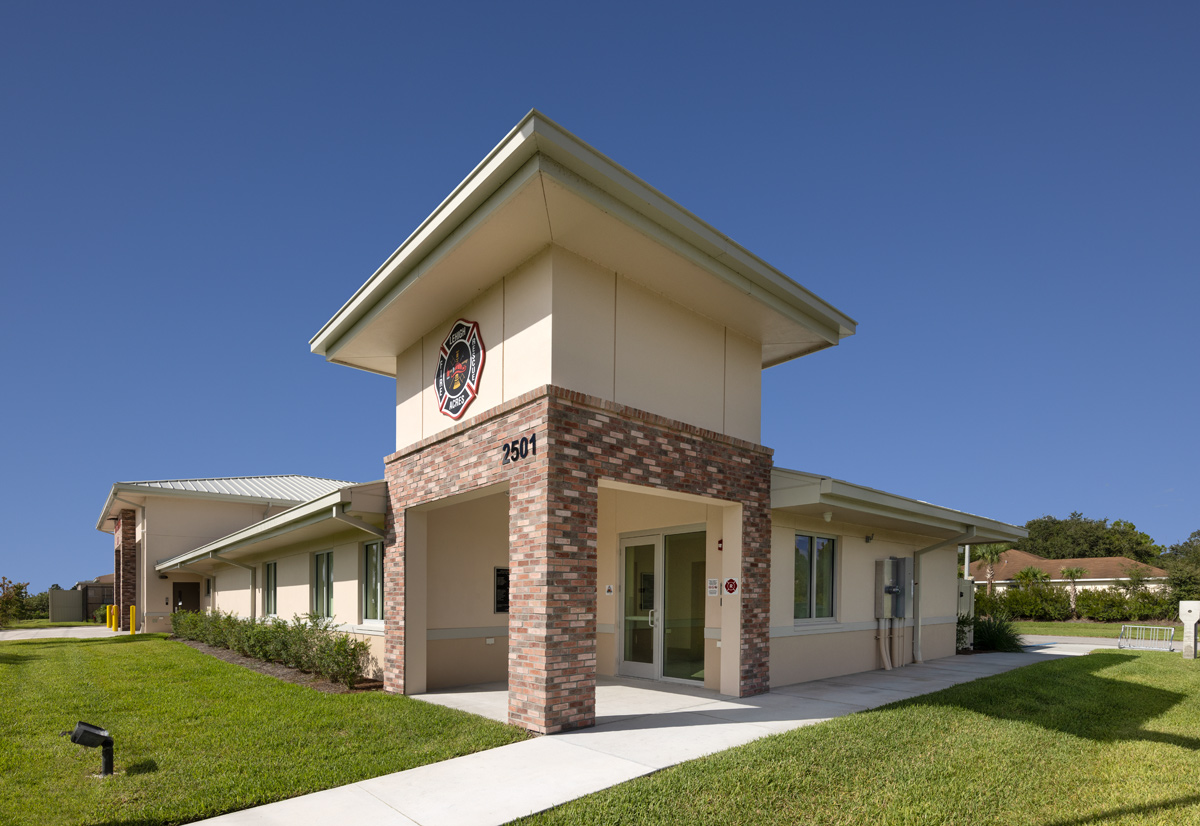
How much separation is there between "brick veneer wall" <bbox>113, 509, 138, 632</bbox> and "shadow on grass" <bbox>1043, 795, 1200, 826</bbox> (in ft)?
108

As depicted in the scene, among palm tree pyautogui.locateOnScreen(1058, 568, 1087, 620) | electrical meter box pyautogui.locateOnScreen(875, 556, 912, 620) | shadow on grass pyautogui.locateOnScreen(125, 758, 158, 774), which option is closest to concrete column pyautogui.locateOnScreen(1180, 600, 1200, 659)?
electrical meter box pyautogui.locateOnScreen(875, 556, 912, 620)

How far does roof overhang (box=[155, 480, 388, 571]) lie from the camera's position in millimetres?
11367

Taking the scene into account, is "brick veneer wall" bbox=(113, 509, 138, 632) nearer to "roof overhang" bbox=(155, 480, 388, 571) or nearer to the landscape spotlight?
"roof overhang" bbox=(155, 480, 388, 571)

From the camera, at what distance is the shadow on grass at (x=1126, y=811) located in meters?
5.59

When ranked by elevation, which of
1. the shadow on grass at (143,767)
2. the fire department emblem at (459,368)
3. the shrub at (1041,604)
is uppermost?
the fire department emblem at (459,368)

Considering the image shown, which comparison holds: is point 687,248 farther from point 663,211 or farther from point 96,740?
point 96,740

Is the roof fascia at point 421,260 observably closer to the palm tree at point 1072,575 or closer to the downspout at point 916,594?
the downspout at point 916,594

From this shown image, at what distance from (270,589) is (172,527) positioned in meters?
11.9

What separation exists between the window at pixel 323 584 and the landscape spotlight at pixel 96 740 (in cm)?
798

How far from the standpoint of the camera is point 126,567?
3016 cm

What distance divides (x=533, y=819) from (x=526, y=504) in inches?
140

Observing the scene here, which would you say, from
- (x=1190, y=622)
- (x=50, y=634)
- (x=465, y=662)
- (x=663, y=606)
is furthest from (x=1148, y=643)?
(x=50, y=634)

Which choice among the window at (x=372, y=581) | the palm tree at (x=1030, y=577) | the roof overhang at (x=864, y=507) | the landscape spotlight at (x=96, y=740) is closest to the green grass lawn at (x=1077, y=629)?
the palm tree at (x=1030, y=577)

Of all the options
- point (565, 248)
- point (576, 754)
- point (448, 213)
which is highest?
point (448, 213)
